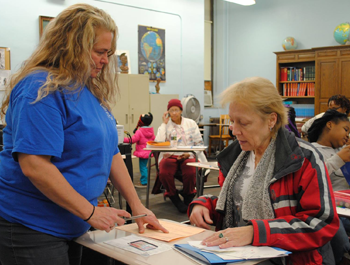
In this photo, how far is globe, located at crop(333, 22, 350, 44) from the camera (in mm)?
8344

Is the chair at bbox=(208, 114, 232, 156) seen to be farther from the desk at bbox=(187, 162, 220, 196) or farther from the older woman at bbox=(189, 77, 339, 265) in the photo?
the older woman at bbox=(189, 77, 339, 265)

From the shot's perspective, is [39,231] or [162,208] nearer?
[39,231]

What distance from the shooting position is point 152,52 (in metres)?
8.16

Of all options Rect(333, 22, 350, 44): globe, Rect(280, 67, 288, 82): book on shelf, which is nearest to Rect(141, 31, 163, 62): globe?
Rect(280, 67, 288, 82): book on shelf

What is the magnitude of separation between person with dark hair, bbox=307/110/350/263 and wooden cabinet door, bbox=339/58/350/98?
245 inches

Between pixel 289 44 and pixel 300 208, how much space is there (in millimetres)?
8715

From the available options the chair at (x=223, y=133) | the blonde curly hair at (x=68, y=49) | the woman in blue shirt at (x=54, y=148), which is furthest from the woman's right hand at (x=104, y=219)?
the chair at (x=223, y=133)

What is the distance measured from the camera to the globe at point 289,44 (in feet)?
30.6

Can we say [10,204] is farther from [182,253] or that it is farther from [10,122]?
[182,253]

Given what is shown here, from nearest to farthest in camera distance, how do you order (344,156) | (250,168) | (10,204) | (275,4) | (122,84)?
(10,204) < (250,168) < (344,156) < (122,84) < (275,4)

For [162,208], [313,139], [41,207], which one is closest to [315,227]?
[41,207]

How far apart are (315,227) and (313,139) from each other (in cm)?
177

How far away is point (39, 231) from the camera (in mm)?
1135

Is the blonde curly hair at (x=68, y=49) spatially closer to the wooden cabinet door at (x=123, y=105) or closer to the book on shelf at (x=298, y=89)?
the wooden cabinet door at (x=123, y=105)
